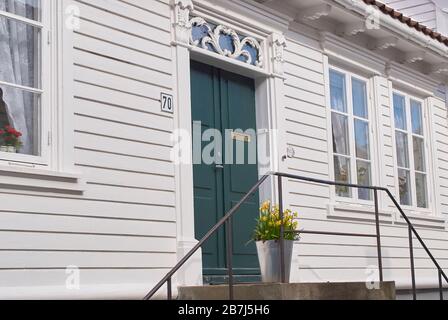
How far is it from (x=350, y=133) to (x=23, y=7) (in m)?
4.79

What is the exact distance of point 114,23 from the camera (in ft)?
22.0

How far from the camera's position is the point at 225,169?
770 cm

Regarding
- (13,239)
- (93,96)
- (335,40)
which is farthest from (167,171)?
(335,40)

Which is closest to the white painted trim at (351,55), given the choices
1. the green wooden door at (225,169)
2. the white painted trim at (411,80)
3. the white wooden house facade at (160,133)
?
the white wooden house facade at (160,133)

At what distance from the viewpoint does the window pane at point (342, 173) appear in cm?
920

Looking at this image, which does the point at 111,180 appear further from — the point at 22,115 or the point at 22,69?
the point at 22,69

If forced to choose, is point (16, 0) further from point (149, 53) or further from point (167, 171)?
point (167, 171)


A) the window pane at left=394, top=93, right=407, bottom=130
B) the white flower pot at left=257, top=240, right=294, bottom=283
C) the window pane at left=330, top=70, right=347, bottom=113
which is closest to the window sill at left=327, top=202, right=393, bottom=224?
the window pane at left=330, top=70, right=347, bottom=113

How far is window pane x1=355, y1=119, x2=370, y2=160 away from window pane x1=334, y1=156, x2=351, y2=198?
0.32 metres

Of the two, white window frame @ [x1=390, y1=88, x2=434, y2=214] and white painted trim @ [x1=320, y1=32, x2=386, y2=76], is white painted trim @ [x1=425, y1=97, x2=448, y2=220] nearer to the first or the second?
white window frame @ [x1=390, y1=88, x2=434, y2=214]

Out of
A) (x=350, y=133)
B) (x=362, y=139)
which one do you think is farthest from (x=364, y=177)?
(x=350, y=133)

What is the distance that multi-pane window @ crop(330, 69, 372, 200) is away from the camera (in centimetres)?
934
